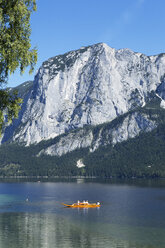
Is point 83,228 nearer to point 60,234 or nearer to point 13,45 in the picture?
point 60,234

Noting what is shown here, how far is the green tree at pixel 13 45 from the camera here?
36.7 m

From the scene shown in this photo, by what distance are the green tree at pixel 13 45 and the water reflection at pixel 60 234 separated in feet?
130

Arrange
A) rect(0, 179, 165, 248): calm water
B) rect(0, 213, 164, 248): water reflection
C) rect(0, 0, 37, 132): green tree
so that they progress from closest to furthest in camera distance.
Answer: rect(0, 0, 37, 132): green tree < rect(0, 213, 164, 248): water reflection < rect(0, 179, 165, 248): calm water

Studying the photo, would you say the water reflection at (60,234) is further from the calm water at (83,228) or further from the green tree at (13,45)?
the green tree at (13,45)

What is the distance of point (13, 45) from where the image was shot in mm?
36750

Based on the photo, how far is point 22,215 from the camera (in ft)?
387

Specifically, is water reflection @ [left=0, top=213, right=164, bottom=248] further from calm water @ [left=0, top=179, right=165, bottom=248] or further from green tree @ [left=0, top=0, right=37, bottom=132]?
green tree @ [left=0, top=0, right=37, bottom=132]

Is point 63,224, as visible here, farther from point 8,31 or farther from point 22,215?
point 8,31

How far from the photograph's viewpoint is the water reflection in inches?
2899

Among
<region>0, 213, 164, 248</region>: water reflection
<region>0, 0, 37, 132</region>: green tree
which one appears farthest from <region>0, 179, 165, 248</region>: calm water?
<region>0, 0, 37, 132</region>: green tree

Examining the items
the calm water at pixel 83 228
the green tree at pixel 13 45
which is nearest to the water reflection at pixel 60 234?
the calm water at pixel 83 228

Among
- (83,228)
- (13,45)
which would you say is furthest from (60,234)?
(13,45)

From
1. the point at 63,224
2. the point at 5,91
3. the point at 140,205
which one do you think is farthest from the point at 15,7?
the point at 140,205

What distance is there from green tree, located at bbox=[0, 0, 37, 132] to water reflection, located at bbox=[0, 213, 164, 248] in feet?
130
